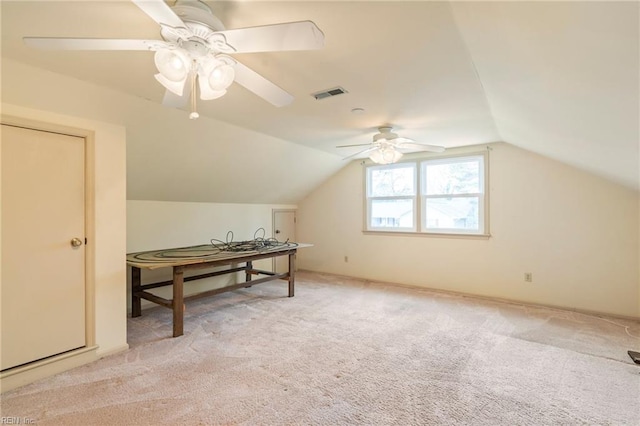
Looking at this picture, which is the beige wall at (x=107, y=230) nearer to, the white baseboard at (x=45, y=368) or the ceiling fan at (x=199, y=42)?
the white baseboard at (x=45, y=368)

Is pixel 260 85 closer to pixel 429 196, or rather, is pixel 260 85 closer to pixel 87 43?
pixel 87 43

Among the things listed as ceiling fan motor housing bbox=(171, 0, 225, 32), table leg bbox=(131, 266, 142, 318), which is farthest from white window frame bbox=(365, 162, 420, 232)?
ceiling fan motor housing bbox=(171, 0, 225, 32)

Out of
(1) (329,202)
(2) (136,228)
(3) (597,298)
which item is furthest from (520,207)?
(2) (136,228)

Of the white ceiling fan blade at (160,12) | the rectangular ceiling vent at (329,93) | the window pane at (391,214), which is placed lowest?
the window pane at (391,214)

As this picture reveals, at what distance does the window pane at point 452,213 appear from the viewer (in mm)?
4590

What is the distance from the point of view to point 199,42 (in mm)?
1414

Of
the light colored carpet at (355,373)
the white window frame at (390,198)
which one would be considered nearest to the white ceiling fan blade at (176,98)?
the light colored carpet at (355,373)

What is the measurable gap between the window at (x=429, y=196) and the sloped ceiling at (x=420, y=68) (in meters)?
1.15

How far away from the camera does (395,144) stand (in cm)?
356

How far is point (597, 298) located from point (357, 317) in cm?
303

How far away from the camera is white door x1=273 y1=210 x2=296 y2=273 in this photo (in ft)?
19.7

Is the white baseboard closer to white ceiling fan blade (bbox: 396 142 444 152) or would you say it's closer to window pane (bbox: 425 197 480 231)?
white ceiling fan blade (bbox: 396 142 444 152)

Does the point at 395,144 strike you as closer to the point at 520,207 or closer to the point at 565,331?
the point at 520,207

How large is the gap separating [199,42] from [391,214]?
4.47 m
